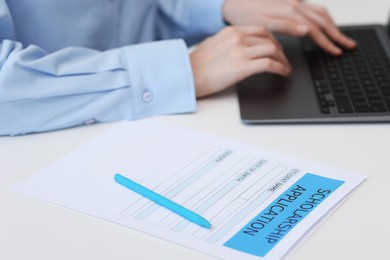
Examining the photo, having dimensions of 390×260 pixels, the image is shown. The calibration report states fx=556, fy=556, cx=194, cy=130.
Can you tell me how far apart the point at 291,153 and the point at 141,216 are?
0.70ft

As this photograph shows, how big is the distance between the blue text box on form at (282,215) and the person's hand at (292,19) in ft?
1.22

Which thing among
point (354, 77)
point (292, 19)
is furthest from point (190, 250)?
point (292, 19)

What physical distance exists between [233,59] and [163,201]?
307mm

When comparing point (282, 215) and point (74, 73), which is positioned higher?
point (74, 73)

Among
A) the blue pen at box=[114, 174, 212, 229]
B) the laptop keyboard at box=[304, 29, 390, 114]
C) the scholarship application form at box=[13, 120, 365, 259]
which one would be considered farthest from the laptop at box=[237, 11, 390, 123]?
the blue pen at box=[114, 174, 212, 229]

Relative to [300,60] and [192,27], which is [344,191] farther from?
[192,27]

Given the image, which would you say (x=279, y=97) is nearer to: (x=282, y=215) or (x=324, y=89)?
(x=324, y=89)

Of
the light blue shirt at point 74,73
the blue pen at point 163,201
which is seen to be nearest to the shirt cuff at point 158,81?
the light blue shirt at point 74,73

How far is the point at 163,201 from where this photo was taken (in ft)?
1.92

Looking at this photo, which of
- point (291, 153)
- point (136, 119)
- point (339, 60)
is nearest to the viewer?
point (291, 153)

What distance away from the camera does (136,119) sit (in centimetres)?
78

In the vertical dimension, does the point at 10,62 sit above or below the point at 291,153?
above

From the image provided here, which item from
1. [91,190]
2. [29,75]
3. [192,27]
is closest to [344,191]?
[91,190]

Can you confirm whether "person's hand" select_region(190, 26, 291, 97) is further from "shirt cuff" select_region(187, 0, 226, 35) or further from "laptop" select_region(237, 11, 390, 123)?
"shirt cuff" select_region(187, 0, 226, 35)
